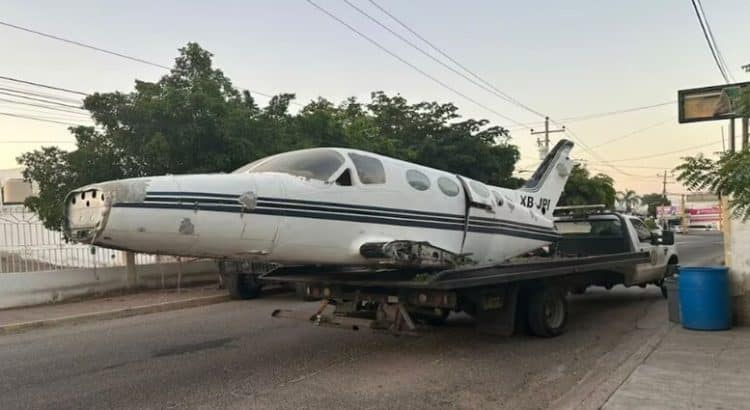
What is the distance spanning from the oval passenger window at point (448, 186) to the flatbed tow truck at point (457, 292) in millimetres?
1169

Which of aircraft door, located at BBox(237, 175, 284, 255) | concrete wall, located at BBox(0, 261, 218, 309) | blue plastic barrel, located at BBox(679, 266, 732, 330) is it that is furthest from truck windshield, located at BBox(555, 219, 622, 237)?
concrete wall, located at BBox(0, 261, 218, 309)

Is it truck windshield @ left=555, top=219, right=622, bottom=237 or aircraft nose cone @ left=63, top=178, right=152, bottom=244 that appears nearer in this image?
aircraft nose cone @ left=63, top=178, right=152, bottom=244

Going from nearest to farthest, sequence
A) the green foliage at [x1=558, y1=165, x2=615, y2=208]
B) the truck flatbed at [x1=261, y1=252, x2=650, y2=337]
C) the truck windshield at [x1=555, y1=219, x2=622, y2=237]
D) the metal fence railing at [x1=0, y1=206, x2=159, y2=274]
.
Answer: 1. the truck flatbed at [x1=261, y1=252, x2=650, y2=337]
2. the truck windshield at [x1=555, y1=219, x2=622, y2=237]
3. the metal fence railing at [x1=0, y1=206, x2=159, y2=274]
4. the green foliage at [x1=558, y1=165, x2=615, y2=208]

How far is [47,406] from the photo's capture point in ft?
19.5

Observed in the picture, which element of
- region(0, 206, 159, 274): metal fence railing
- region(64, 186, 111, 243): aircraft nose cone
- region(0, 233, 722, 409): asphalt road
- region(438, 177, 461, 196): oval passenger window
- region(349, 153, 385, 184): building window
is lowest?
region(0, 233, 722, 409): asphalt road

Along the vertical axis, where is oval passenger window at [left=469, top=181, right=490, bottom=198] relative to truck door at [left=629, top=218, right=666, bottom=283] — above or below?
above

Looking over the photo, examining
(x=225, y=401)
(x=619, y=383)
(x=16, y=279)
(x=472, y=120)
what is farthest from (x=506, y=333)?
(x=472, y=120)

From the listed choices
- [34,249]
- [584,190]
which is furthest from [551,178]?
[584,190]

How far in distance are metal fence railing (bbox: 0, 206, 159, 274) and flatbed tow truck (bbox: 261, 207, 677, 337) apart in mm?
7315

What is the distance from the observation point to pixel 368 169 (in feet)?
24.4

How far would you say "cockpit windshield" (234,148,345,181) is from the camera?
6.91 m

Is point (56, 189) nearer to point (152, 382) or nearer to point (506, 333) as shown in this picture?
point (152, 382)

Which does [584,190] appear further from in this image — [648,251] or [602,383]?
[602,383]

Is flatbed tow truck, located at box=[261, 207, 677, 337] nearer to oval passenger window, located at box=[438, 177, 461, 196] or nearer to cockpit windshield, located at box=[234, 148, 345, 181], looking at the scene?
oval passenger window, located at box=[438, 177, 461, 196]
